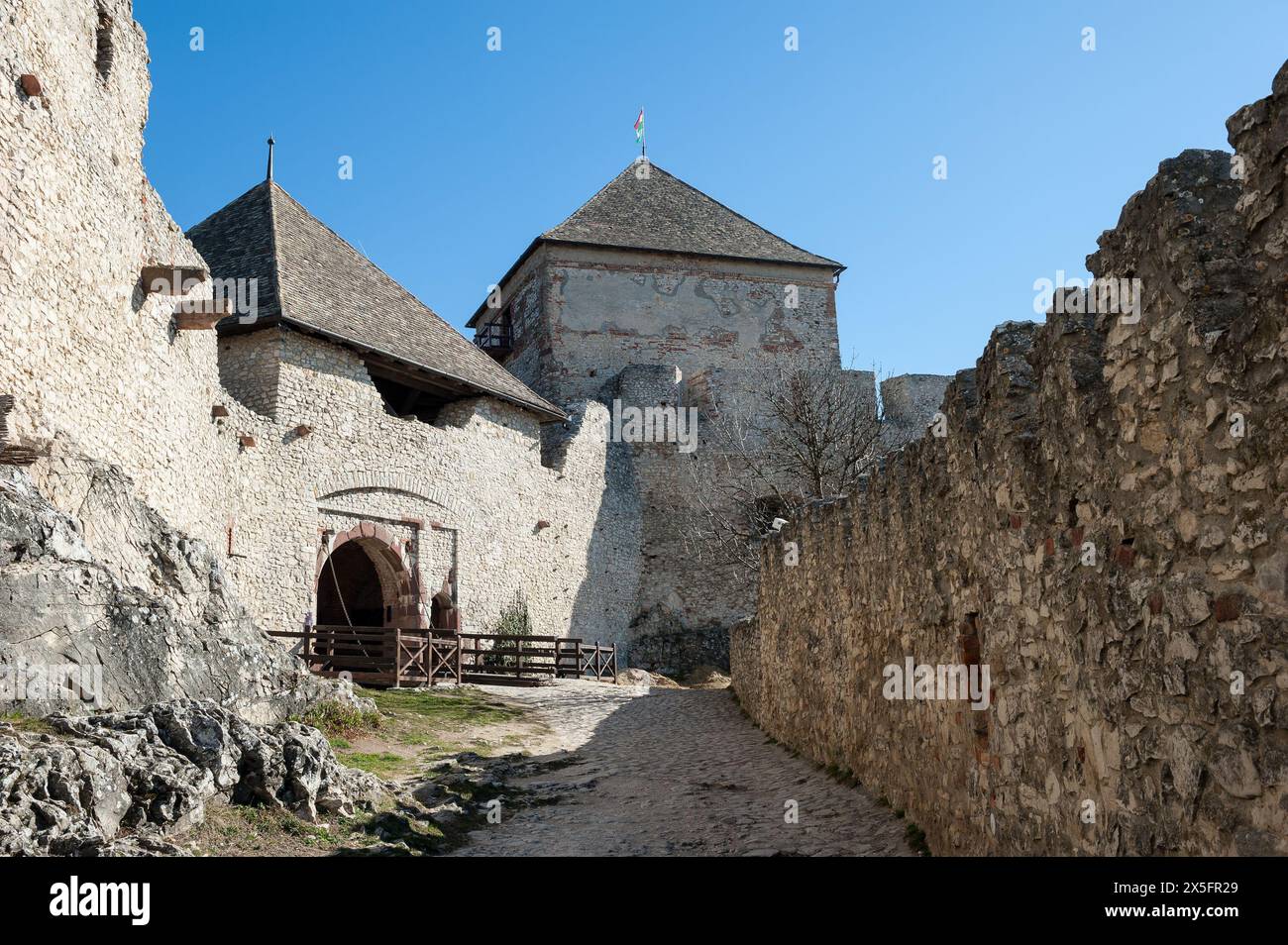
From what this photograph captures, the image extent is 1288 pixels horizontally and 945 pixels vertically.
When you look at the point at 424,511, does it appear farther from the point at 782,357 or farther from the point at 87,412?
the point at 782,357

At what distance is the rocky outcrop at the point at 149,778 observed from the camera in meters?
4.87

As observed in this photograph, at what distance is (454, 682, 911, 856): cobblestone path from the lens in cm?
682

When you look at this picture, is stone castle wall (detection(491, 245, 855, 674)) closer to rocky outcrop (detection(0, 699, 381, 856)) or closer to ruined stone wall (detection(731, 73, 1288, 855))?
rocky outcrop (detection(0, 699, 381, 856))

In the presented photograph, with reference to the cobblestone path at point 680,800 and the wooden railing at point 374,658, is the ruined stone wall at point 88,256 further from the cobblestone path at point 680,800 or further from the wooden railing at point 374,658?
the cobblestone path at point 680,800

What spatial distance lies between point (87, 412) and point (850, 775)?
Answer: 802cm

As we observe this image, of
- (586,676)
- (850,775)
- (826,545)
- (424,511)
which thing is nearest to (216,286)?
(424,511)

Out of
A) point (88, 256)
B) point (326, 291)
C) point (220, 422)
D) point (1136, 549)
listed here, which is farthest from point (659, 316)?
point (1136, 549)

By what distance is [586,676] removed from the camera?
64.1 feet

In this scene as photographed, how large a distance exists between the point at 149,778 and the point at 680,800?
4.04m

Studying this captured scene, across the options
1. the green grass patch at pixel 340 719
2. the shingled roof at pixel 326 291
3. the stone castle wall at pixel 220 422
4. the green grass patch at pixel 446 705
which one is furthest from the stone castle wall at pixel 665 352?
the green grass patch at pixel 340 719

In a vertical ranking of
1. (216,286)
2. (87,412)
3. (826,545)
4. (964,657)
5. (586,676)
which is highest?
(216,286)

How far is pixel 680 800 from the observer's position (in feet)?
27.5

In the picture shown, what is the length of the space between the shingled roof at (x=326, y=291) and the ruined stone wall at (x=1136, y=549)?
45.9 ft

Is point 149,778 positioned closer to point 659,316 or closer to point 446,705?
point 446,705
